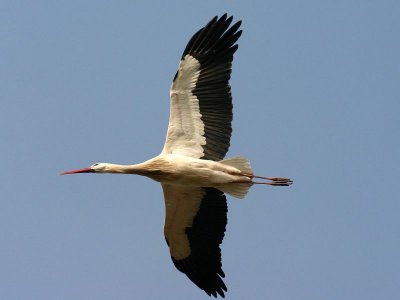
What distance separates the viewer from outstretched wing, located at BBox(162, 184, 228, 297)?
1384 cm

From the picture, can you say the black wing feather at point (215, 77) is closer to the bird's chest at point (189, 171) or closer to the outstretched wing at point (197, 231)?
the bird's chest at point (189, 171)

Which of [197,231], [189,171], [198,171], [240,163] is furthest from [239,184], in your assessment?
[197,231]

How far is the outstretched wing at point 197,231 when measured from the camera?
13.8 m

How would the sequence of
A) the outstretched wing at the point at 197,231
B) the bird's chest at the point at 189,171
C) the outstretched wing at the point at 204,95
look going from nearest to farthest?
the bird's chest at the point at 189,171 < the outstretched wing at the point at 204,95 < the outstretched wing at the point at 197,231

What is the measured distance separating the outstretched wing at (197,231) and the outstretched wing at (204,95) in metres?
0.70

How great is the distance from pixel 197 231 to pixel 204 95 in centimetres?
212

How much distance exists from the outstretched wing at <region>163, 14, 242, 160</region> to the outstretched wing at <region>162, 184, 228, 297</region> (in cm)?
70

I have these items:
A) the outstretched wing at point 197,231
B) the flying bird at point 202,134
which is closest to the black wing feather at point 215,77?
the flying bird at point 202,134

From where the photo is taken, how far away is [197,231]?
14188mm

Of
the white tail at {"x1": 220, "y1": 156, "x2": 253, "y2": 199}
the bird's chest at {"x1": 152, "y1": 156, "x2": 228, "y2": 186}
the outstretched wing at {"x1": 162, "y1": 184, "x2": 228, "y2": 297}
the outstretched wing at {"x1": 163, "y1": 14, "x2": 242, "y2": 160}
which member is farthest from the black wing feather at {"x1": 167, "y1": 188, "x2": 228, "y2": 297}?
the outstretched wing at {"x1": 163, "y1": 14, "x2": 242, "y2": 160}

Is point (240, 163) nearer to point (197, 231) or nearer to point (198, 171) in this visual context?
point (198, 171)

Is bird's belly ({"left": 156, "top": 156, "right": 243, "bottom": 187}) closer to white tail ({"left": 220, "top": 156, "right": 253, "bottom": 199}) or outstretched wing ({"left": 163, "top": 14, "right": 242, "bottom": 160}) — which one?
white tail ({"left": 220, "top": 156, "right": 253, "bottom": 199})

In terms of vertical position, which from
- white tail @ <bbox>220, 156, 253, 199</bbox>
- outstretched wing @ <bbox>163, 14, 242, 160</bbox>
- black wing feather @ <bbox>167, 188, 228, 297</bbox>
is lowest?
black wing feather @ <bbox>167, 188, 228, 297</bbox>

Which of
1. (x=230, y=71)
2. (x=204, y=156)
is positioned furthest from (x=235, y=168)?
(x=230, y=71)
